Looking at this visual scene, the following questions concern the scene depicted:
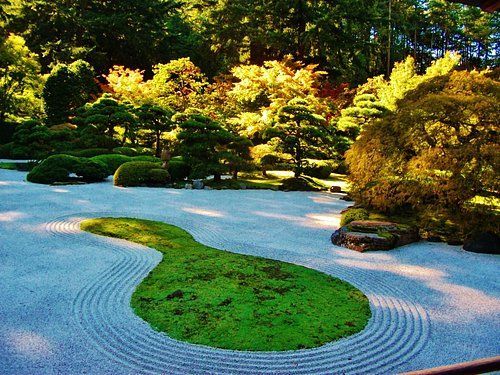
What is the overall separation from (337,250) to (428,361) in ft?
11.0

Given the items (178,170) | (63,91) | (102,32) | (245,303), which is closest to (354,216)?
(245,303)

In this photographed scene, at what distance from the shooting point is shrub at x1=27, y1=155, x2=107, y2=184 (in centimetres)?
1266

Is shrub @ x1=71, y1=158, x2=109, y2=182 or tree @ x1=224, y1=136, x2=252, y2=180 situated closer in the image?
shrub @ x1=71, y1=158, x2=109, y2=182

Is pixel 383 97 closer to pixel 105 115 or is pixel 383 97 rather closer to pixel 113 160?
pixel 113 160

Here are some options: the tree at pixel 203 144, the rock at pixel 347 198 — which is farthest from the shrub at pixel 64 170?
the rock at pixel 347 198

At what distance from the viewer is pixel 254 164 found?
1409 cm

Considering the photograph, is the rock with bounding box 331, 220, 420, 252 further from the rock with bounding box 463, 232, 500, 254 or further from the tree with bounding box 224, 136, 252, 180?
the tree with bounding box 224, 136, 252, 180

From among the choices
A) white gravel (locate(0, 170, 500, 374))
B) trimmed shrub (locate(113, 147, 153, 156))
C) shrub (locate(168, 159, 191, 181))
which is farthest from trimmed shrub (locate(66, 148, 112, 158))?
white gravel (locate(0, 170, 500, 374))

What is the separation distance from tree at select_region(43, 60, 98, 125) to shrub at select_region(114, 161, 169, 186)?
11.9 metres

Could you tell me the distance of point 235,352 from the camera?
3.28 metres

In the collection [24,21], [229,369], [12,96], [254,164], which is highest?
[24,21]

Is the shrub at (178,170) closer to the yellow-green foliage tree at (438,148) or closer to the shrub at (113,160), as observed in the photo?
the shrub at (113,160)

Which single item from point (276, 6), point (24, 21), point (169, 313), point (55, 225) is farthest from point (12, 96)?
point (169, 313)

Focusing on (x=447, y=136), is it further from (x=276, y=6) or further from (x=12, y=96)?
(x=12, y=96)
